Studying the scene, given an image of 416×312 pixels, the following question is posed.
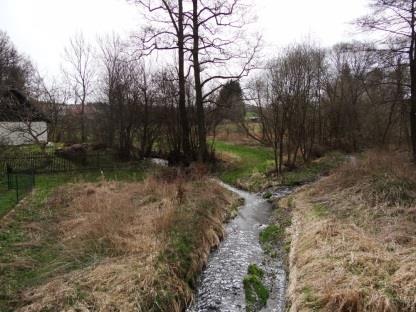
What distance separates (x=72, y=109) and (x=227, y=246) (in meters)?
21.6

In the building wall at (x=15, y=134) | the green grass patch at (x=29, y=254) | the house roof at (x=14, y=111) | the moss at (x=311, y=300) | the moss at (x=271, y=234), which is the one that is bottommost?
the moss at (x=271, y=234)

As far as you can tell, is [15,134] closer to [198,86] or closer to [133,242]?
[198,86]

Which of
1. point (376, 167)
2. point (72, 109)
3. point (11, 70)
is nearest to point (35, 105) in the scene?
point (72, 109)

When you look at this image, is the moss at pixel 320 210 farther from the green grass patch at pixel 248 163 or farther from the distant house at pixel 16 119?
the distant house at pixel 16 119

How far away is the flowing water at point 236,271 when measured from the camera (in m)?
6.29

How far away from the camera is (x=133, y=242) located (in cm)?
741

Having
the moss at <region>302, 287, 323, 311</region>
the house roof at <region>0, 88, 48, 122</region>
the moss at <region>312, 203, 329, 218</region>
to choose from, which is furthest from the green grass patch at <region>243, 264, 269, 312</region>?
the house roof at <region>0, 88, 48, 122</region>

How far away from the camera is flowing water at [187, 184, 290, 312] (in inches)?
248

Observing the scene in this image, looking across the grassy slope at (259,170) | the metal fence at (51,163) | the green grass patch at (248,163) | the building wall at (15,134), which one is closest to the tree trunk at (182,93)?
the grassy slope at (259,170)

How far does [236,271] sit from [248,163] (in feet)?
45.5

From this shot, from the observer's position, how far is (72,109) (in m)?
26.6

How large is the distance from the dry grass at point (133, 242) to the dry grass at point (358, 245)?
2.19 meters

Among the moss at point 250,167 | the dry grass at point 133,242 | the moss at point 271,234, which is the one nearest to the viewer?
the dry grass at point 133,242

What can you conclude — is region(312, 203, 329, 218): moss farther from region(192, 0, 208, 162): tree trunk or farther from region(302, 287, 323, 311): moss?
region(192, 0, 208, 162): tree trunk
